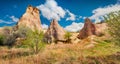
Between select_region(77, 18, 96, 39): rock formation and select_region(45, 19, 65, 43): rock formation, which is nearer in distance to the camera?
select_region(77, 18, 96, 39): rock formation

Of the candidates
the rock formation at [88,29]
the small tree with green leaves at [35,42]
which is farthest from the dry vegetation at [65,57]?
the rock formation at [88,29]

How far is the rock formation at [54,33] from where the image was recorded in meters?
59.8

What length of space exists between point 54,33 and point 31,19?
28219 millimetres

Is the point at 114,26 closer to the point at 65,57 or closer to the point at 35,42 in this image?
the point at 65,57

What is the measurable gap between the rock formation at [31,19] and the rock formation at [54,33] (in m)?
19.6

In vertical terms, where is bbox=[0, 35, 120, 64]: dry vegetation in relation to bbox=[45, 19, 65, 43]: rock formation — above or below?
below

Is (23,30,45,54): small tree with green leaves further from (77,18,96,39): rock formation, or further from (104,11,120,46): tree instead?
(77,18,96,39): rock formation

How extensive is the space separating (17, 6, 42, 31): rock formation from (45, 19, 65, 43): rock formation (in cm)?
1965

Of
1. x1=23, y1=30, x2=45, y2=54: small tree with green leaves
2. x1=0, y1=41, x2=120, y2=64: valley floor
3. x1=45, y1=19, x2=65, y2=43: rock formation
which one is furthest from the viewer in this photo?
x1=45, y1=19, x2=65, y2=43: rock formation

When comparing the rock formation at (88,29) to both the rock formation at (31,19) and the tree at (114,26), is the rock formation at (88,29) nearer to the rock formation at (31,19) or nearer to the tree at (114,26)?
the rock formation at (31,19)

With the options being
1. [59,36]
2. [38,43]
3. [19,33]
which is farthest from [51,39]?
[38,43]

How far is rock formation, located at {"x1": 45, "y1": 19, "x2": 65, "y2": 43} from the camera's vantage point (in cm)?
5981

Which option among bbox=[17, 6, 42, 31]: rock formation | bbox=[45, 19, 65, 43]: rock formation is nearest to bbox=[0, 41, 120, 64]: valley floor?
bbox=[45, 19, 65, 43]: rock formation

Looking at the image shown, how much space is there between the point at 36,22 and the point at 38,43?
56998 mm
